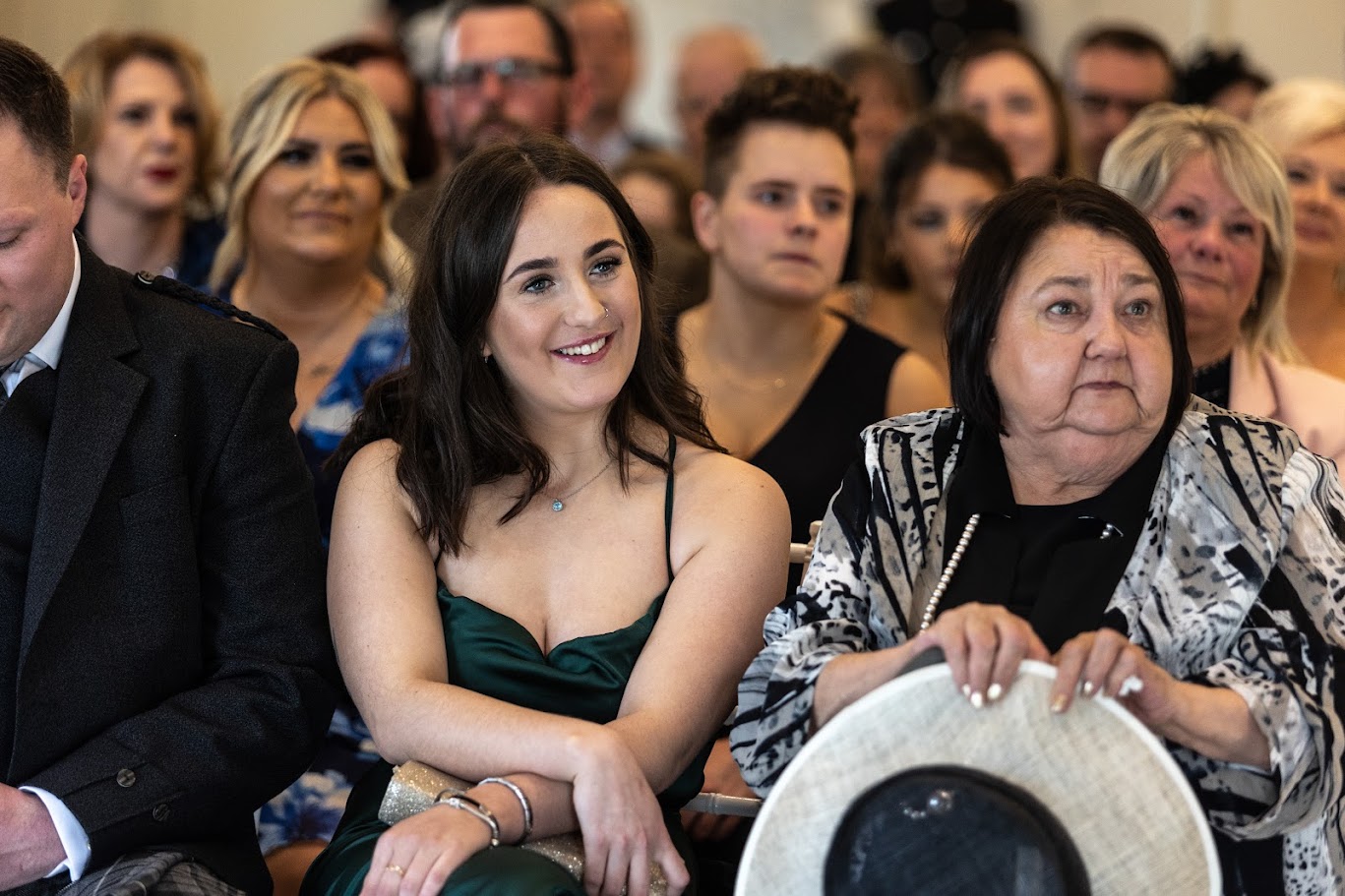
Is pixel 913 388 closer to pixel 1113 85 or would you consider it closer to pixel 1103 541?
pixel 1103 541

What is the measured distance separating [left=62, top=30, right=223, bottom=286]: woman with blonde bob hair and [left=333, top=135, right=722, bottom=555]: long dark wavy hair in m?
1.93

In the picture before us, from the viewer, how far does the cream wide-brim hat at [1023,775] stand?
6.09ft

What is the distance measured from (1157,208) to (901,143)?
100 cm

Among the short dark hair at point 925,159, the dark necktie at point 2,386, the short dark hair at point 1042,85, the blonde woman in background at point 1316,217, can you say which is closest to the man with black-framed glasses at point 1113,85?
the short dark hair at point 1042,85

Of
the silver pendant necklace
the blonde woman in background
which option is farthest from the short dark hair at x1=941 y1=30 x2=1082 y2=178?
the silver pendant necklace

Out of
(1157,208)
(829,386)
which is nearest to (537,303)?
(829,386)

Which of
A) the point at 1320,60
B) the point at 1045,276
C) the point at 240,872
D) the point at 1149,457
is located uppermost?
the point at 1320,60

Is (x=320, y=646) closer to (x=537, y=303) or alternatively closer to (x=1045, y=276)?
(x=537, y=303)

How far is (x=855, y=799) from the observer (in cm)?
191

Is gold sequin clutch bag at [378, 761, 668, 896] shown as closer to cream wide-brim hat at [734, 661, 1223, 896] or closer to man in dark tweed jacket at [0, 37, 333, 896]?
man in dark tweed jacket at [0, 37, 333, 896]

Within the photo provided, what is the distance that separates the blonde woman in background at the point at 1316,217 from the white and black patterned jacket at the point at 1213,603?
1590 mm

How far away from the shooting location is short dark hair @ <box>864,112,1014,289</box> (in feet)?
13.5

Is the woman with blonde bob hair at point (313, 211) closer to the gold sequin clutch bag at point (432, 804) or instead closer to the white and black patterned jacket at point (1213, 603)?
the gold sequin clutch bag at point (432, 804)

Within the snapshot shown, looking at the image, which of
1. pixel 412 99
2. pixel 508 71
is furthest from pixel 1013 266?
pixel 412 99
